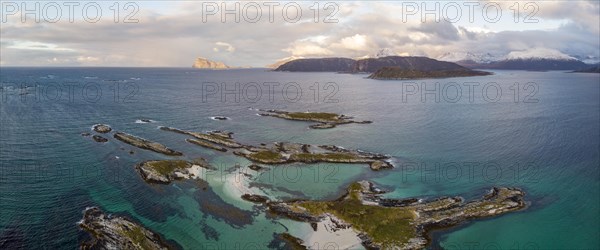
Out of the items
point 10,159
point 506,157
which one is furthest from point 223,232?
point 506,157

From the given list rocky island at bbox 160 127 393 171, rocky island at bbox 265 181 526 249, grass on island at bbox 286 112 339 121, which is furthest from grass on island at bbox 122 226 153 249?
grass on island at bbox 286 112 339 121

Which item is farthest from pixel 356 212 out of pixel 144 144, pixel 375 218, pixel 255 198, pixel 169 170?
pixel 144 144

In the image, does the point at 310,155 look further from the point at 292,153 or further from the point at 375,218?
the point at 375,218

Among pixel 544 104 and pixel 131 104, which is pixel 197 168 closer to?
pixel 131 104

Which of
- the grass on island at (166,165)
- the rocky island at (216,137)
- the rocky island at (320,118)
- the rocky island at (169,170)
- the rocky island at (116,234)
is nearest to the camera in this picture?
the rocky island at (116,234)

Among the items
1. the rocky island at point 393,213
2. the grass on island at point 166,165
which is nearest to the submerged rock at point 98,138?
the grass on island at point 166,165

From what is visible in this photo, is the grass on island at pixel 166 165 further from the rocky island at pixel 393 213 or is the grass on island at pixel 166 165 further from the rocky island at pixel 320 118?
the rocky island at pixel 320 118

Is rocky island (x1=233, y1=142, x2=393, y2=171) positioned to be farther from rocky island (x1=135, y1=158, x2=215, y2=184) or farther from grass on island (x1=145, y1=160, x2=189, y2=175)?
grass on island (x1=145, y1=160, x2=189, y2=175)
